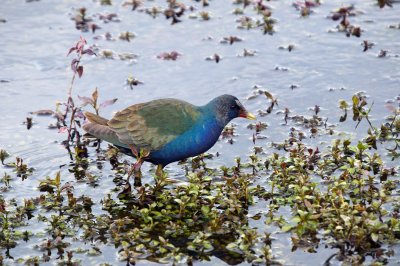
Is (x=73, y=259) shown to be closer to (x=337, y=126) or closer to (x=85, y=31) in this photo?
(x=337, y=126)

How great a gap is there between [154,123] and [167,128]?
0.46 ft

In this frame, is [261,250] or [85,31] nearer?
[261,250]

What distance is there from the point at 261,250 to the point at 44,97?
13.8 ft

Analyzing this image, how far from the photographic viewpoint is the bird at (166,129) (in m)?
8.09

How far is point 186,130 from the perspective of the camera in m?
8.12

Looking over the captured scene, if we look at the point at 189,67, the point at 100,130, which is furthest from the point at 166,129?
the point at 189,67

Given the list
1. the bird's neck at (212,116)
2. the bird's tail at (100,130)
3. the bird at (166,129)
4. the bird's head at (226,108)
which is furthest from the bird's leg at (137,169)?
the bird's head at (226,108)

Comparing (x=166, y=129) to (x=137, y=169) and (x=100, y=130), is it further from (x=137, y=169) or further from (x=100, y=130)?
(x=100, y=130)

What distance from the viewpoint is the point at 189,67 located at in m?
10.7

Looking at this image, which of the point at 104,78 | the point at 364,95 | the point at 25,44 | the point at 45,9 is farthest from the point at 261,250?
the point at 45,9

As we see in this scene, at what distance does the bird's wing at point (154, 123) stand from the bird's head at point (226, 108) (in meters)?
0.20

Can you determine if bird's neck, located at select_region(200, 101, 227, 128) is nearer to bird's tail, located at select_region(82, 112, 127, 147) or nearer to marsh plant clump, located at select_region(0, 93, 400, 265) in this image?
marsh plant clump, located at select_region(0, 93, 400, 265)

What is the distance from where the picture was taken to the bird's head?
27.3 ft

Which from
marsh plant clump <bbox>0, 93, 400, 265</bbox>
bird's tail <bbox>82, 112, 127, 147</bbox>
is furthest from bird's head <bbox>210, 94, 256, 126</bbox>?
bird's tail <bbox>82, 112, 127, 147</bbox>
